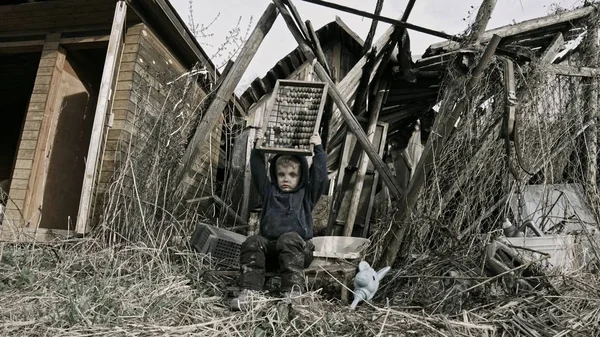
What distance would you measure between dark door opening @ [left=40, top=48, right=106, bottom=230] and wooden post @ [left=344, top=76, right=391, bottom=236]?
142 inches

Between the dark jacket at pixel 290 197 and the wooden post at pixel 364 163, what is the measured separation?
2.56m

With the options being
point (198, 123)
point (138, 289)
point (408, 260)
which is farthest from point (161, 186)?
point (408, 260)

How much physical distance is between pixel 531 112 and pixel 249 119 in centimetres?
500

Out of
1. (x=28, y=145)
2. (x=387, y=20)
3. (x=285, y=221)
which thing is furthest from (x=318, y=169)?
(x=28, y=145)

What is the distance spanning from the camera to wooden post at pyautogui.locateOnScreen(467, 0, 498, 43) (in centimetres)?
440

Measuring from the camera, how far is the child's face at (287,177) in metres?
3.77

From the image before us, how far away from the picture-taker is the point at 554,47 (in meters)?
5.82

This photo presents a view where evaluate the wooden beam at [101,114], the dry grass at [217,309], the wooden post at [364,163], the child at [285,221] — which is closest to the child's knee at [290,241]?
the child at [285,221]

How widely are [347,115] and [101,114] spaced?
265 centimetres

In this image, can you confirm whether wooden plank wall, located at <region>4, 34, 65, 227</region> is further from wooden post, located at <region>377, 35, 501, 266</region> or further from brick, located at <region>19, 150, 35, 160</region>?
wooden post, located at <region>377, 35, 501, 266</region>

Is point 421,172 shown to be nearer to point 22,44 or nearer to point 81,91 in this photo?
point 81,91

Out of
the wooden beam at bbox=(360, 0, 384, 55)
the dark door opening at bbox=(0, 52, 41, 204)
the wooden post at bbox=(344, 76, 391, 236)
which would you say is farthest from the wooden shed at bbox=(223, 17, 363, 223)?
the dark door opening at bbox=(0, 52, 41, 204)

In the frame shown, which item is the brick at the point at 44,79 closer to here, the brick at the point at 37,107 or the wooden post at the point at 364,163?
the brick at the point at 37,107

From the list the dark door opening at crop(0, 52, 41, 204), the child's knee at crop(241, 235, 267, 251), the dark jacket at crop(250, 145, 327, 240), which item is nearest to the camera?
the child's knee at crop(241, 235, 267, 251)
